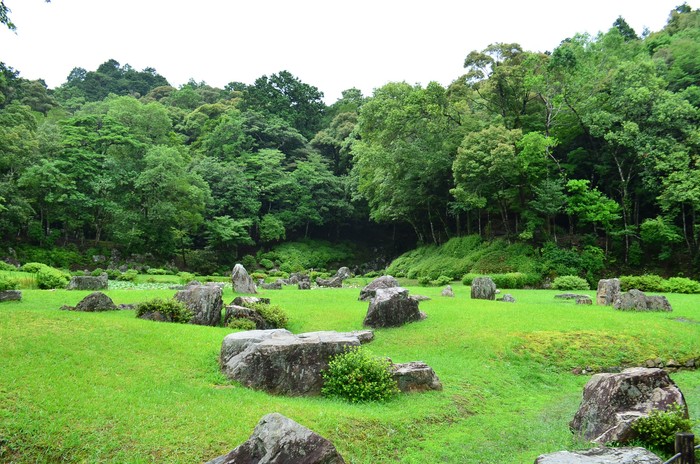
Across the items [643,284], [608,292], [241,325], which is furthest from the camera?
[643,284]

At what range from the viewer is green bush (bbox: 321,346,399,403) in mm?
9281

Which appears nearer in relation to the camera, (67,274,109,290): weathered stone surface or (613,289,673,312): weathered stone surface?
(613,289,673,312): weathered stone surface

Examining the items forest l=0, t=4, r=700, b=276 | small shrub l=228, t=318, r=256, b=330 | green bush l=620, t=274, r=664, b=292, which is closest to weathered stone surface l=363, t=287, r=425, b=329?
small shrub l=228, t=318, r=256, b=330

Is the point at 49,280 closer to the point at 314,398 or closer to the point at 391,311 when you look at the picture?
the point at 391,311

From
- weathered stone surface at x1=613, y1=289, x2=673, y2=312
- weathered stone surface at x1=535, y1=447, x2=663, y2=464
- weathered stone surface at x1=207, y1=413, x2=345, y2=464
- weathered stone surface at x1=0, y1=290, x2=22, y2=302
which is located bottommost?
weathered stone surface at x1=535, y1=447, x2=663, y2=464

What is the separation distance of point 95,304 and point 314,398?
353 inches

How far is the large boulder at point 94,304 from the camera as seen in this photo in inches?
543

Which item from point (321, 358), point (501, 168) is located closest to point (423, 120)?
point (501, 168)

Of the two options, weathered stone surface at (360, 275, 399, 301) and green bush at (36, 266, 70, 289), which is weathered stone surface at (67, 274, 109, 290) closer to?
green bush at (36, 266, 70, 289)

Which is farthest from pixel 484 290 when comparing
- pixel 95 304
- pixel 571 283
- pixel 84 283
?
pixel 84 283

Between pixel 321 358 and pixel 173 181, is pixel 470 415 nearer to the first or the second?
pixel 321 358

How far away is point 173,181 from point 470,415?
36.6 metres

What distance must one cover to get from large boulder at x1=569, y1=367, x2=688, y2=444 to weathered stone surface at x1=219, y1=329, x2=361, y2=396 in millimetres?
5051

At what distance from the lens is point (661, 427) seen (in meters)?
6.58
